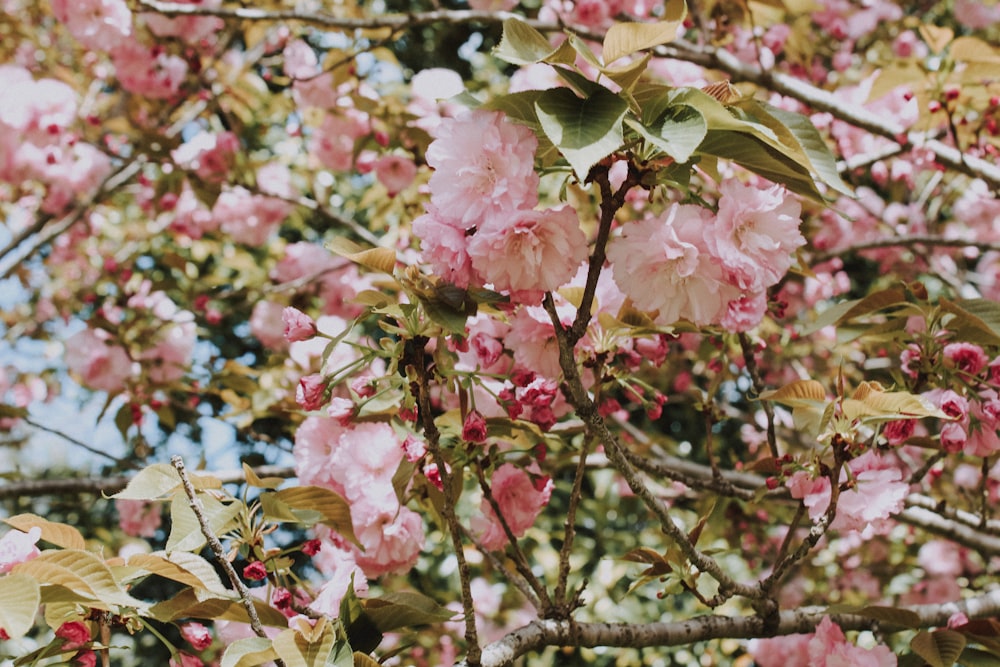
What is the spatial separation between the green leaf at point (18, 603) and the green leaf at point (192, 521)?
197 mm

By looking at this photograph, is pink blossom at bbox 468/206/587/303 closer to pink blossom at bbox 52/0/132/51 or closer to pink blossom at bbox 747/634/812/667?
pink blossom at bbox 747/634/812/667

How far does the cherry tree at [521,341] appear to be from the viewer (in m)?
0.98

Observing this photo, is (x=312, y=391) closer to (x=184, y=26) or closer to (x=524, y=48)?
(x=524, y=48)

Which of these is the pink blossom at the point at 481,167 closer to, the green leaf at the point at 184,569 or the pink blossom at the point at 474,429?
the pink blossom at the point at 474,429

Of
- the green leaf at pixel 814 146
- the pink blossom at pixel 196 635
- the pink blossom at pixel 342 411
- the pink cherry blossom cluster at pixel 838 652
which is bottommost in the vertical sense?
the pink blossom at pixel 196 635

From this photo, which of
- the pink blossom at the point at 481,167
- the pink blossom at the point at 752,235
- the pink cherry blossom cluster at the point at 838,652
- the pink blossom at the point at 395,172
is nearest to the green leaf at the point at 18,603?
the pink blossom at the point at 481,167

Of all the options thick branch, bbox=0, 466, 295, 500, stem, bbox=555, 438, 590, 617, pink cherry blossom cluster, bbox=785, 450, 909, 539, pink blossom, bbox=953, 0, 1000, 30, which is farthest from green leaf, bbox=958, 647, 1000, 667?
pink blossom, bbox=953, 0, 1000, 30

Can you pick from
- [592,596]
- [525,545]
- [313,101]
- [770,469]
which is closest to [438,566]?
[525,545]

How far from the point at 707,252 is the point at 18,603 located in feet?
2.54

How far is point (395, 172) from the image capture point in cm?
245

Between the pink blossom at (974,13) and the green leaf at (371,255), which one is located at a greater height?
the pink blossom at (974,13)

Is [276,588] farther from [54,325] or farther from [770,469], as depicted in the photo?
[54,325]

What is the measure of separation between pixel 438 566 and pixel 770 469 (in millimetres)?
2242

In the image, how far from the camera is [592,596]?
3061mm
